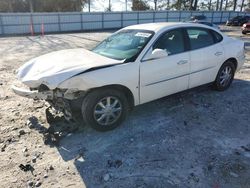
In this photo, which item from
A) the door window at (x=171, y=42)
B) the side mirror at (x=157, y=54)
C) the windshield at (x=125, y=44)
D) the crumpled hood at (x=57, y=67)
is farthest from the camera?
the door window at (x=171, y=42)

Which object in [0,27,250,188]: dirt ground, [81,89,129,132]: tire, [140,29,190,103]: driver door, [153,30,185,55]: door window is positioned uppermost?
[153,30,185,55]: door window

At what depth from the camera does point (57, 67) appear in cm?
409

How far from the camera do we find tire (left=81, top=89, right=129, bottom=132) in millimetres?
3979

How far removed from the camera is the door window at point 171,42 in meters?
4.67

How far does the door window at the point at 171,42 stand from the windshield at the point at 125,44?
22 centimetres

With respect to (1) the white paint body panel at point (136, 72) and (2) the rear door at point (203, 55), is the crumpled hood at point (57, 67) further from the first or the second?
(2) the rear door at point (203, 55)

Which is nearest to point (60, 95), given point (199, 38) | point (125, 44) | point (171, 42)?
point (125, 44)

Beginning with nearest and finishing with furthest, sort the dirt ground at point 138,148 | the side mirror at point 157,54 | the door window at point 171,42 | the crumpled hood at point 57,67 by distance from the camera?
the dirt ground at point 138,148
the crumpled hood at point 57,67
the side mirror at point 157,54
the door window at point 171,42

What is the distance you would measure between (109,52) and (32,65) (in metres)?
1.38

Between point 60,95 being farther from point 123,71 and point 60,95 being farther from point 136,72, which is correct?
point 136,72

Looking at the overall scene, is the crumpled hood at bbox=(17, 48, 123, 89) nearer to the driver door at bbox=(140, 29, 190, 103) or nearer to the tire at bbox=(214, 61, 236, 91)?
the driver door at bbox=(140, 29, 190, 103)

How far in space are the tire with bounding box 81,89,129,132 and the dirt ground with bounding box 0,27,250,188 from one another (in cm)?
17

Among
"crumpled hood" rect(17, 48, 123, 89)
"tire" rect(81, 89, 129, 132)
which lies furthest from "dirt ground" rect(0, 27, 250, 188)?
"crumpled hood" rect(17, 48, 123, 89)

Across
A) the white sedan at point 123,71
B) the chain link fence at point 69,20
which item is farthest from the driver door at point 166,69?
the chain link fence at point 69,20
